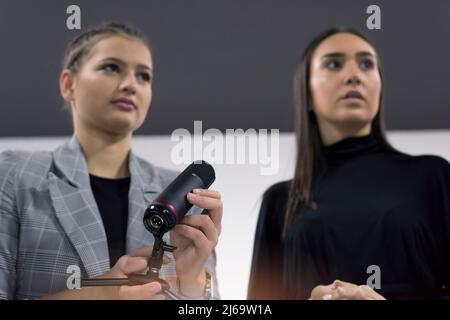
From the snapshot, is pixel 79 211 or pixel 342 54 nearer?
pixel 79 211

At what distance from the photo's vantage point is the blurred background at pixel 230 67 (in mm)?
1478

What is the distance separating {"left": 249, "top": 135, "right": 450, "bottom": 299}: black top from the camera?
1403mm

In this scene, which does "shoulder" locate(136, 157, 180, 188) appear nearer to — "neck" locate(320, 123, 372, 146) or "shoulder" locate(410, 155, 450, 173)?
"neck" locate(320, 123, 372, 146)

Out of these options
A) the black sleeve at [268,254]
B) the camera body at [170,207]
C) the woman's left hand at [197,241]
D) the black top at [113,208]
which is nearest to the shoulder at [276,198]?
the black sleeve at [268,254]

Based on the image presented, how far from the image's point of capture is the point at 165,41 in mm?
1490

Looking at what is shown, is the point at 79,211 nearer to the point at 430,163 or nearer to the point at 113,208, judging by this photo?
the point at 113,208

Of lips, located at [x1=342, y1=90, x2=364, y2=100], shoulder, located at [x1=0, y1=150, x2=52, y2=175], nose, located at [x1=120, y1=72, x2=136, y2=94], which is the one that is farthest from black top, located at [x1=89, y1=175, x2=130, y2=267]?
lips, located at [x1=342, y1=90, x2=364, y2=100]

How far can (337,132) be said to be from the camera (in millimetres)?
1501

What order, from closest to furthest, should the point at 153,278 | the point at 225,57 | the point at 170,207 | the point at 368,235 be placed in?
the point at 170,207, the point at 153,278, the point at 368,235, the point at 225,57

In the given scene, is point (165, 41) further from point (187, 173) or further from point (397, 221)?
point (397, 221)

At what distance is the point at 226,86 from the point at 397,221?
0.54 metres

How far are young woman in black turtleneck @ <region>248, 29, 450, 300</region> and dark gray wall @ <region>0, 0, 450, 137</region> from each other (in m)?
0.05

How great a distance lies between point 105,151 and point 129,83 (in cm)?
18

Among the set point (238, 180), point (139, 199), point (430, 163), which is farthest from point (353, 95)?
point (139, 199)
